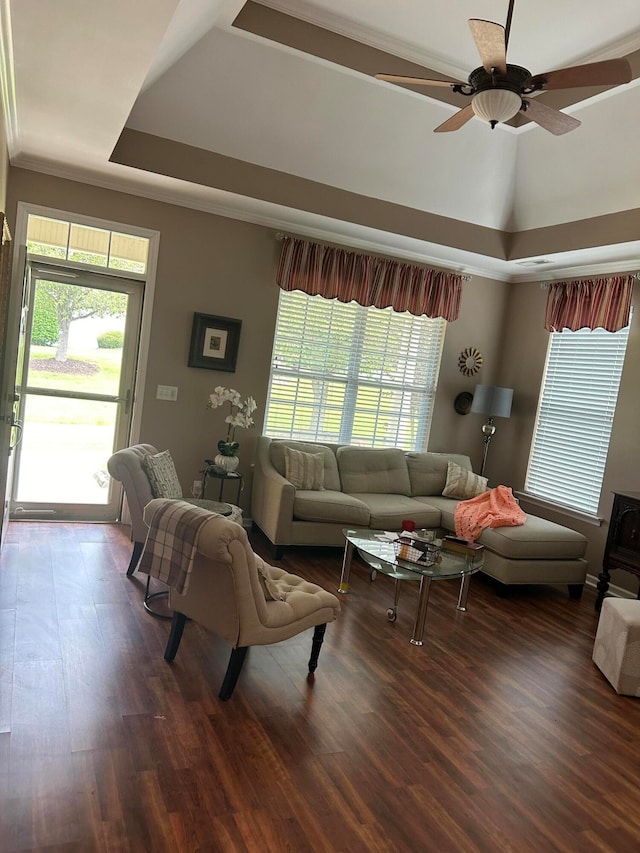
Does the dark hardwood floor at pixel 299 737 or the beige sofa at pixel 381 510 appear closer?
the dark hardwood floor at pixel 299 737

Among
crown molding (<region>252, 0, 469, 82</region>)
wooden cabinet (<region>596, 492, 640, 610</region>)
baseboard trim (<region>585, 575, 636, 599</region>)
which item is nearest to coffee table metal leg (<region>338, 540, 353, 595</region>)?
wooden cabinet (<region>596, 492, 640, 610</region>)

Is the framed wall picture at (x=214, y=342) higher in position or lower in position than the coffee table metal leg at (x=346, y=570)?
higher

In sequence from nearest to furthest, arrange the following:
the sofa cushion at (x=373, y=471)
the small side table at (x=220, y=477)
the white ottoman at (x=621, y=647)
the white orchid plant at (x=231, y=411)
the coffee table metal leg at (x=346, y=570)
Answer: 1. the white ottoman at (x=621, y=647)
2. the coffee table metal leg at (x=346, y=570)
3. the small side table at (x=220, y=477)
4. the white orchid plant at (x=231, y=411)
5. the sofa cushion at (x=373, y=471)

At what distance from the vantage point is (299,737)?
2.56 metres

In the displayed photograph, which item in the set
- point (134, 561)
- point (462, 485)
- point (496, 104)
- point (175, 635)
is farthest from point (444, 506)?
point (496, 104)

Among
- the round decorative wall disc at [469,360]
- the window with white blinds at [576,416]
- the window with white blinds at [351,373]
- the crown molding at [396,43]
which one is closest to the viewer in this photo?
Result: the crown molding at [396,43]

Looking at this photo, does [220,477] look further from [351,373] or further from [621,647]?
[621,647]

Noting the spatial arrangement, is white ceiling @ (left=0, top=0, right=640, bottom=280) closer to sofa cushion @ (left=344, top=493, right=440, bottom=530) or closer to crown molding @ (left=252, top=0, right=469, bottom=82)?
crown molding @ (left=252, top=0, right=469, bottom=82)

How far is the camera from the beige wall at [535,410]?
16.6ft

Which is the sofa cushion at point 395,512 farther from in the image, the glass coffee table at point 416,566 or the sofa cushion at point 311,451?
the glass coffee table at point 416,566

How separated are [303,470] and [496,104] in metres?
3.14

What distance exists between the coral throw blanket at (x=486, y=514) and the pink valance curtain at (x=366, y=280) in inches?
75.6

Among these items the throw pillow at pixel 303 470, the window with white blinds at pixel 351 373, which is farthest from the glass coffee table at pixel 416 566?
the window with white blinds at pixel 351 373

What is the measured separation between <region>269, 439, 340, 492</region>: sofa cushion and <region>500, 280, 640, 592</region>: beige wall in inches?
78.0
